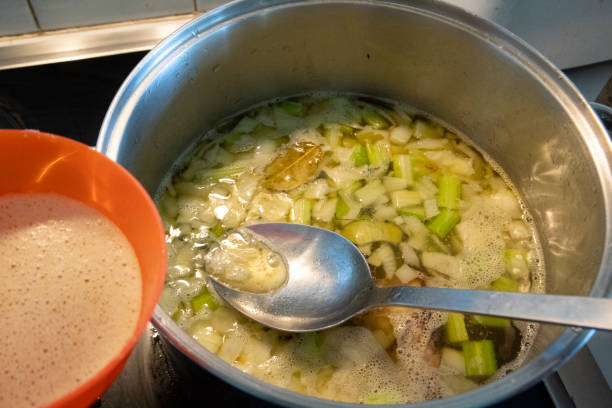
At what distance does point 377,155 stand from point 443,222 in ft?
0.74

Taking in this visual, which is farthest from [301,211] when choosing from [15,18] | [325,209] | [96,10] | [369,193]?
[15,18]

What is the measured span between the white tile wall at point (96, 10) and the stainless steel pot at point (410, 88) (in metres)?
0.24

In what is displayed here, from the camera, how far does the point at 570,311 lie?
25.6 inches

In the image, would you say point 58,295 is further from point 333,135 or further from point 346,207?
point 333,135

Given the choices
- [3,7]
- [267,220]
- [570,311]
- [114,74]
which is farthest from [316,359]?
[3,7]

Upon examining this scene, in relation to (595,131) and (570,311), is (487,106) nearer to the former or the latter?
(595,131)

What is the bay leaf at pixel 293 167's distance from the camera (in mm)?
1133

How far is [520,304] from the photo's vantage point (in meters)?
0.69

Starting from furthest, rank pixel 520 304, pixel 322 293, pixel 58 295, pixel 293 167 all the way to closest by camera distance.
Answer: pixel 293 167 → pixel 322 293 → pixel 520 304 → pixel 58 295

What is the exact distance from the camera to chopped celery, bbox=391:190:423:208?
1.13 m

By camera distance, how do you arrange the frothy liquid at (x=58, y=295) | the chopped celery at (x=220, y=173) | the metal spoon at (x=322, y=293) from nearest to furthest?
the frothy liquid at (x=58, y=295)
the metal spoon at (x=322, y=293)
the chopped celery at (x=220, y=173)

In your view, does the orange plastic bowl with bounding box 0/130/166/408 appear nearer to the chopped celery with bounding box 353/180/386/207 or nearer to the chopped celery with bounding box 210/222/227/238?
the chopped celery with bounding box 210/222/227/238

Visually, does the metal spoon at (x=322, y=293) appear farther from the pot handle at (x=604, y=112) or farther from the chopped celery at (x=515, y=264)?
the pot handle at (x=604, y=112)

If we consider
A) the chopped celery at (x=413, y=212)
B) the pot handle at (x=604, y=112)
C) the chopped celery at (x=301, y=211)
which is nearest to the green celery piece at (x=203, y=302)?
the chopped celery at (x=301, y=211)
